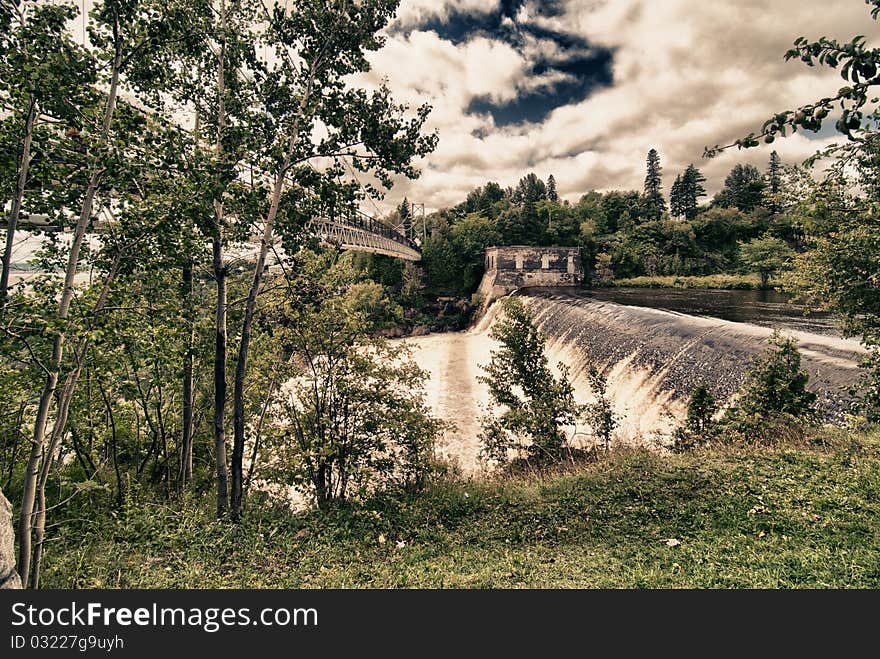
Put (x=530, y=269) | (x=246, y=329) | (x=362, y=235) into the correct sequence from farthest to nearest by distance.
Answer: (x=530, y=269) → (x=362, y=235) → (x=246, y=329)

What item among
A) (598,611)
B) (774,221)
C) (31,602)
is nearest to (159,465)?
(31,602)

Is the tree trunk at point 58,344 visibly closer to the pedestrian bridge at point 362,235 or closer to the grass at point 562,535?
the grass at point 562,535

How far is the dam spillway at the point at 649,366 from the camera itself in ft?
44.0

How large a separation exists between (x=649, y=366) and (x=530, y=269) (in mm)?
36291

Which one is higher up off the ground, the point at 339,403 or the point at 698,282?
the point at 698,282

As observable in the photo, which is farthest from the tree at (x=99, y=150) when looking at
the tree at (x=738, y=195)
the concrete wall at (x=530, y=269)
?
the tree at (x=738, y=195)

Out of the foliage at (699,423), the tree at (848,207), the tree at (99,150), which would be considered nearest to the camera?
the tree at (848,207)

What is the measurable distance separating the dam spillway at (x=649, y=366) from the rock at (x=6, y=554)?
6224mm

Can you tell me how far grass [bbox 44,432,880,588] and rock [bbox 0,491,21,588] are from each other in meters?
1.91

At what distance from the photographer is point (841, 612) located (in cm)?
396

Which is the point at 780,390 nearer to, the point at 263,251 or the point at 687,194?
the point at 263,251

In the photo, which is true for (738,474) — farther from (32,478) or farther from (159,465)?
(159,465)

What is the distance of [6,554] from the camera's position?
13.4ft

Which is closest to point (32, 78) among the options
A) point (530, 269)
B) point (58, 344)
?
point (58, 344)
